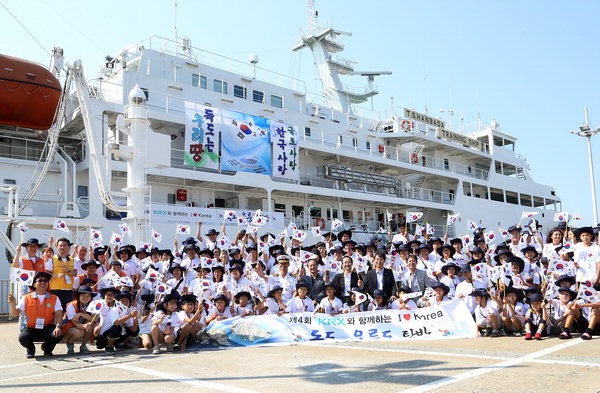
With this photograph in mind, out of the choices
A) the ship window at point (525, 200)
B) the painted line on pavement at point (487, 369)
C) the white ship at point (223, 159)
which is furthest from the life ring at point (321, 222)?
the ship window at point (525, 200)

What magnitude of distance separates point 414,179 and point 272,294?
23.4 m

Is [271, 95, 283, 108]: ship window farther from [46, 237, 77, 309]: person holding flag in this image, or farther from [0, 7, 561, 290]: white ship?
[46, 237, 77, 309]: person holding flag

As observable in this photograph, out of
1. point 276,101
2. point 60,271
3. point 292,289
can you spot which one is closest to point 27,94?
point 60,271

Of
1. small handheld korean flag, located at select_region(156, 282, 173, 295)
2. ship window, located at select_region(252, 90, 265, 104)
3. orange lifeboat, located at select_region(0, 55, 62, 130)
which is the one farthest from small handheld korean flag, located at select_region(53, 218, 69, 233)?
ship window, located at select_region(252, 90, 265, 104)

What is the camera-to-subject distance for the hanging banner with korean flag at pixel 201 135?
63.0 ft

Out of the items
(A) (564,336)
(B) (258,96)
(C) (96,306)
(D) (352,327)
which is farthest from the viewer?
(B) (258,96)

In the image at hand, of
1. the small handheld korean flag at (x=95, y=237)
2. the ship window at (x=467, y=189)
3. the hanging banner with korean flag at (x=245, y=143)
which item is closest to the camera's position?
the small handheld korean flag at (x=95, y=237)

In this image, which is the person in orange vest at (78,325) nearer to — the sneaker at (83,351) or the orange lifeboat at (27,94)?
the sneaker at (83,351)

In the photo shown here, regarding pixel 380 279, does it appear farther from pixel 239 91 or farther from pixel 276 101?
pixel 276 101

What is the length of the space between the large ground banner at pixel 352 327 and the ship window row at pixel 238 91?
1627cm

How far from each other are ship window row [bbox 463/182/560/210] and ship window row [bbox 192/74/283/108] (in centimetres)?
1505

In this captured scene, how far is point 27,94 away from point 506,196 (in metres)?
32.3

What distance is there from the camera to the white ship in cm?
1538

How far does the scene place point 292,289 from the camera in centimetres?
916
